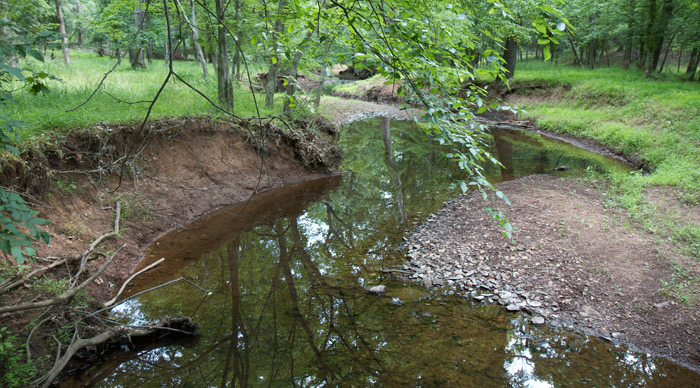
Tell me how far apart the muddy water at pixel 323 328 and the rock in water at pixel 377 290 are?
104mm

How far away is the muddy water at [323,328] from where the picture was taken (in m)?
4.32

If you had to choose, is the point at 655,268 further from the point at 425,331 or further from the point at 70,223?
the point at 70,223

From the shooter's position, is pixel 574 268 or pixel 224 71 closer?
pixel 574 268

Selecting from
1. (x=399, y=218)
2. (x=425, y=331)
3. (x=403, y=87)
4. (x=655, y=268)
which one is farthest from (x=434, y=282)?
(x=403, y=87)

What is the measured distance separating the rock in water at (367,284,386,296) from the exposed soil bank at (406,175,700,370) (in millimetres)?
729

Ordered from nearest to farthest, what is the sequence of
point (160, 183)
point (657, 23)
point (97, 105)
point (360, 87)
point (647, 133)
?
point (97, 105)
point (160, 183)
point (647, 133)
point (657, 23)
point (360, 87)

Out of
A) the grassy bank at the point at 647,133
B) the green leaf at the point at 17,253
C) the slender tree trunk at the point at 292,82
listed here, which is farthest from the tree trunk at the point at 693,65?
the green leaf at the point at 17,253

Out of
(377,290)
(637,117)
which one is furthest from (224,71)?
(637,117)

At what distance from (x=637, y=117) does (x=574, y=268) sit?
12571mm

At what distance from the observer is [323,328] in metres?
5.07

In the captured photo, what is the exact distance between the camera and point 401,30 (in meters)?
2.70

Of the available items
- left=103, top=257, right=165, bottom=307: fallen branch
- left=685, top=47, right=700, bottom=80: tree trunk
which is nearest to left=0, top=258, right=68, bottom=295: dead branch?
left=103, top=257, right=165, bottom=307: fallen branch

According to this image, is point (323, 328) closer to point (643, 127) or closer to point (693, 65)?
point (643, 127)

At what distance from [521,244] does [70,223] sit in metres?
7.75
